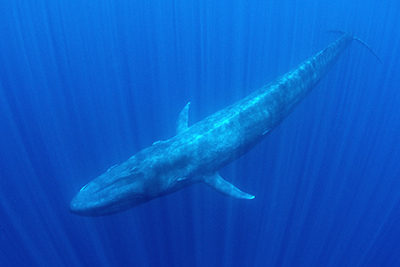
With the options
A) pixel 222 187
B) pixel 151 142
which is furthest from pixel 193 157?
pixel 151 142

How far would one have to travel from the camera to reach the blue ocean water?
8.95 meters

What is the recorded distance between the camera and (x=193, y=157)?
23.6ft

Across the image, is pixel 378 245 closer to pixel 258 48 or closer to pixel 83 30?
pixel 258 48

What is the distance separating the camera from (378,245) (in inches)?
460

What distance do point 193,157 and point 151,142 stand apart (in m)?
4.80

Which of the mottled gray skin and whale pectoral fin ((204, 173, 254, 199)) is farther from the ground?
the mottled gray skin

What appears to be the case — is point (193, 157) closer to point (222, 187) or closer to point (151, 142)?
point (222, 187)

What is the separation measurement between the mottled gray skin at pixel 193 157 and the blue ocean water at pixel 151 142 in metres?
2.51

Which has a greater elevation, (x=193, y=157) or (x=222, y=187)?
(x=193, y=157)

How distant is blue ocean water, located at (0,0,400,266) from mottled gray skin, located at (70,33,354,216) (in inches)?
98.8

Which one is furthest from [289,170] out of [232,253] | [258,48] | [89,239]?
[258,48]

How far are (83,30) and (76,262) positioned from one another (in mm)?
13279

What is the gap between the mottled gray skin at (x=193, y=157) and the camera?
632 centimetres

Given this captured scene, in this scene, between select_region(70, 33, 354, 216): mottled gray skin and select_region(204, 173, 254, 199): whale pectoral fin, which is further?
select_region(204, 173, 254, 199): whale pectoral fin
